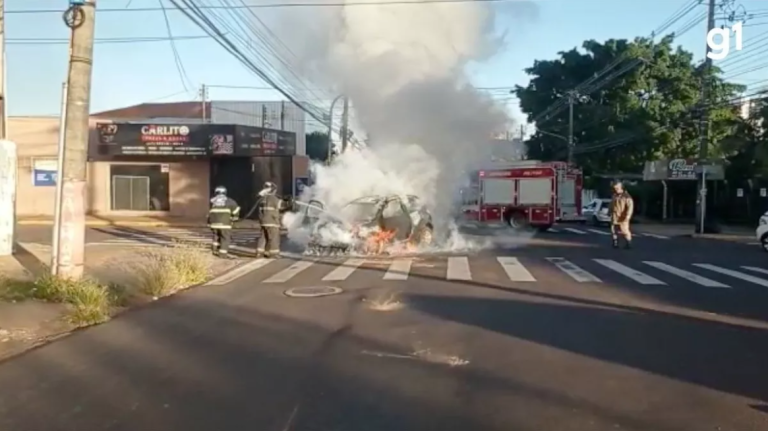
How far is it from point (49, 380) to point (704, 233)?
1212 inches

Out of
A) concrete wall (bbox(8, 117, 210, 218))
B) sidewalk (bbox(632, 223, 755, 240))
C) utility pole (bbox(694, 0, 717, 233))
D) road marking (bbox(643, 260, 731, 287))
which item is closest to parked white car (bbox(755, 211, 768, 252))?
road marking (bbox(643, 260, 731, 287))

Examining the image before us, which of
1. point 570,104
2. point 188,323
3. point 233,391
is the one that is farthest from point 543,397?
point 570,104

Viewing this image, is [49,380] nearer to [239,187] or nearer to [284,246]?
[284,246]

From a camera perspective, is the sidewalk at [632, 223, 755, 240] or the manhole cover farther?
the sidewalk at [632, 223, 755, 240]

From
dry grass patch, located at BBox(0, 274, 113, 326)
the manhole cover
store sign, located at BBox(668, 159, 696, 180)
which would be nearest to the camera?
dry grass patch, located at BBox(0, 274, 113, 326)

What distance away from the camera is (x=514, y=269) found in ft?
56.0

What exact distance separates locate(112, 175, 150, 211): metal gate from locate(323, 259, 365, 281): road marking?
78.7 ft

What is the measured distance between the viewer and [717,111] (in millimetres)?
48281

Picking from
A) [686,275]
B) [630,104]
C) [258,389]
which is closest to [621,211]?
[686,275]

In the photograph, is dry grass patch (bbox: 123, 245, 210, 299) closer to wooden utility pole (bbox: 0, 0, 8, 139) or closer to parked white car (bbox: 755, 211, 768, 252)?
wooden utility pole (bbox: 0, 0, 8, 139)

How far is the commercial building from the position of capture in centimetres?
3850

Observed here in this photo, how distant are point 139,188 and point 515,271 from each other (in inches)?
1100

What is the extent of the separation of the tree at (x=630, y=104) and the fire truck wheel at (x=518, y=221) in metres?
16.0

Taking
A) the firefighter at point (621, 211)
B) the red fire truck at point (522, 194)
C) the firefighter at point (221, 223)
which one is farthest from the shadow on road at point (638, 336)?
the red fire truck at point (522, 194)
